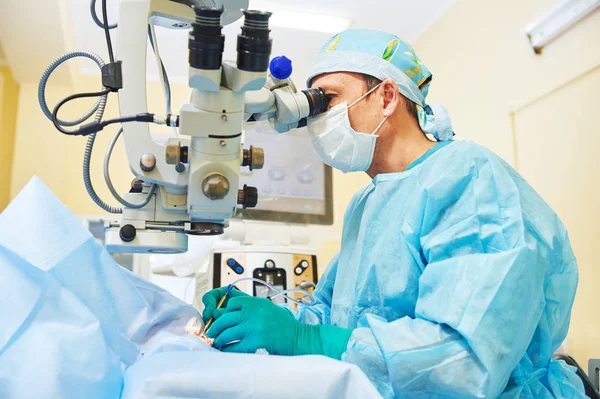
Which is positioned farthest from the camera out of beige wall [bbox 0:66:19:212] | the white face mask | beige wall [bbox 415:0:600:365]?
beige wall [bbox 0:66:19:212]

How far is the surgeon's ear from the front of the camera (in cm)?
127

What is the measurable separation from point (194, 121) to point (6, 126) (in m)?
2.71

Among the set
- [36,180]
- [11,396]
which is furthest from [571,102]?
[11,396]

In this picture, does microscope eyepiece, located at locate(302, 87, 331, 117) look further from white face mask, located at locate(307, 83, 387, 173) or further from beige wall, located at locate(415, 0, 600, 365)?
beige wall, located at locate(415, 0, 600, 365)

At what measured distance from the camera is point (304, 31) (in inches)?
114

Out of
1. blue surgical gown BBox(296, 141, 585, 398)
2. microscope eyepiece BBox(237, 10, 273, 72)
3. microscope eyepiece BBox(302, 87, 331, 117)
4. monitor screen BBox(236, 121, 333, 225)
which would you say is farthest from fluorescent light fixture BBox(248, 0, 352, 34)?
microscope eyepiece BBox(237, 10, 273, 72)

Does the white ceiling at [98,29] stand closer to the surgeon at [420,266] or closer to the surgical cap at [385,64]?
the surgical cap at [385,64]

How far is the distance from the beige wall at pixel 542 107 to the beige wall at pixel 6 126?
2.44m

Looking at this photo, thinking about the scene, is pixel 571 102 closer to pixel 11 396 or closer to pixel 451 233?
pixel 451 233

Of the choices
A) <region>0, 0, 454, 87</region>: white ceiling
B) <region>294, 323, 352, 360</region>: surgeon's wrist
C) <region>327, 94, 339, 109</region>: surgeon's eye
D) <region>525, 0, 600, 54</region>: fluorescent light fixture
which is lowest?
<region>294, 323, 352, 360</region>: surgeon's wrist

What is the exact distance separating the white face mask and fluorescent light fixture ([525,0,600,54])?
1.01 m

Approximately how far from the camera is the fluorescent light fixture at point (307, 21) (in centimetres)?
272

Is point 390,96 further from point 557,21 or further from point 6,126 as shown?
point 6,126

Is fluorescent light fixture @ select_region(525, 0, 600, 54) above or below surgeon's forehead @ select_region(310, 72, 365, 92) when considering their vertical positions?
above
